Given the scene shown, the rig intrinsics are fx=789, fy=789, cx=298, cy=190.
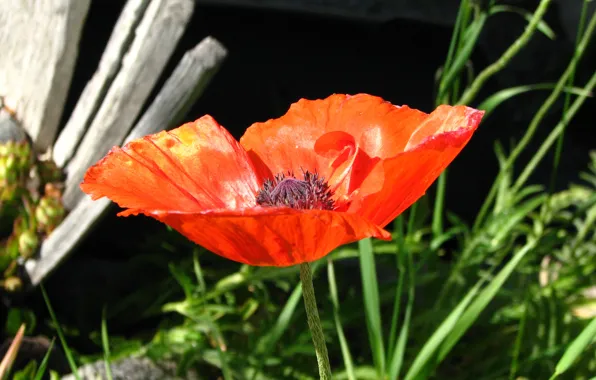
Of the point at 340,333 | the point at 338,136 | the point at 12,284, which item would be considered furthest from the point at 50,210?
the point at 338,136

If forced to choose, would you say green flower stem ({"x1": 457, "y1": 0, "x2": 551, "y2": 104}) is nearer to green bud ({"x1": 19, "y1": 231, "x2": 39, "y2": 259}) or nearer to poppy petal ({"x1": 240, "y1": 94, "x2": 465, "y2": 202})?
poppy petal ({"x1": 240, "y1": 94, "x2": 465, "y2": 202})

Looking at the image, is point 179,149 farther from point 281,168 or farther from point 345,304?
point 345,304

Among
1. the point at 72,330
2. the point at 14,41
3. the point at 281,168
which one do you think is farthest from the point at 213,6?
the point at 281,168

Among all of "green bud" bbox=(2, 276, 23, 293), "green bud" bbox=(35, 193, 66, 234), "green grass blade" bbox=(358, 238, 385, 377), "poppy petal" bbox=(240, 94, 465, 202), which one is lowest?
"green bud" bbox=(2, 276, 23, 293)

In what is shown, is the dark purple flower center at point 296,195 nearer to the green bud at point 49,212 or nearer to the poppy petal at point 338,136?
the poppy petal at point 338,136

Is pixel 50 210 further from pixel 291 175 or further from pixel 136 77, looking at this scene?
pixel 291 175

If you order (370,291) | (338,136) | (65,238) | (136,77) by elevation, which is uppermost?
(338,136)

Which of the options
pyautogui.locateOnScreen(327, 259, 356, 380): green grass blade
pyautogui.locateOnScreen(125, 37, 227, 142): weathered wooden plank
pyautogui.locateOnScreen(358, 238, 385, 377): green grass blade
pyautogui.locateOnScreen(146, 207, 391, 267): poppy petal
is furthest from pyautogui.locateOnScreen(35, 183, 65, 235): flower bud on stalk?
pyautogui.locateOnScreen(146, 207, 391, 267): poppy petal
